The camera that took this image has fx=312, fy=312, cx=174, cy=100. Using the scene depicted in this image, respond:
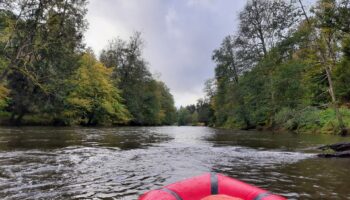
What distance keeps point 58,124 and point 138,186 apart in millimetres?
32371

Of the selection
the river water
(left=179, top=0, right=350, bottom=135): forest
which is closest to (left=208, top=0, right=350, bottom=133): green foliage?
(left=179, top=0, right=350, bottom=135): forest

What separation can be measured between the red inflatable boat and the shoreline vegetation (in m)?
13.2

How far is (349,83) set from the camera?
2450cm

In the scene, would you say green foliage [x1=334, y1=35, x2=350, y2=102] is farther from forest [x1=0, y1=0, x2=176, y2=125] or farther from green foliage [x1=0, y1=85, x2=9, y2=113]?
green foliage [x1=0, y1=85, x2=9, y2=113]

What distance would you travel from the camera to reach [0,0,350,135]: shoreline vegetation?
1673cm

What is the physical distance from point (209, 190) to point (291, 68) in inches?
782

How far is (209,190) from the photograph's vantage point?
11.9 ft

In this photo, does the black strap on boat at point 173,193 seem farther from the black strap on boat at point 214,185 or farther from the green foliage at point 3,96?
the green foliage at point 3,96

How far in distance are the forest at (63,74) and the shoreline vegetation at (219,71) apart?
7 cm

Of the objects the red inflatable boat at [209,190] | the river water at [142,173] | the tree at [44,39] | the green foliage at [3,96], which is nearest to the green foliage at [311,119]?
the river water at [142,173]

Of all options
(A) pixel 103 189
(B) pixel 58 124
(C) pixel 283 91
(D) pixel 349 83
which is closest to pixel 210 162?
(A) pixel 103 189

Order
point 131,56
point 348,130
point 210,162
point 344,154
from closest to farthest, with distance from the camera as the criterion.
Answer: point 210,162
point 344,154
point 348,130
point 131,56

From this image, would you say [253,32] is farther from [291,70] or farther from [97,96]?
[97,96]

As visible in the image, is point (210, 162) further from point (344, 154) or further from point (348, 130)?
point (348, 130)
